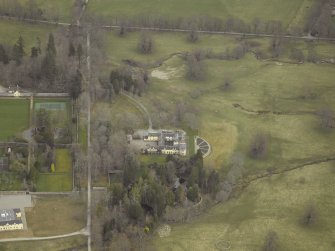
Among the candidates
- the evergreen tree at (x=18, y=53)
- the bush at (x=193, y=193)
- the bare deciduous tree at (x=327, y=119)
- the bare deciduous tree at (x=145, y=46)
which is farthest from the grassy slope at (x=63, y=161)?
the bare deciduous tree at (x=327, y=119)

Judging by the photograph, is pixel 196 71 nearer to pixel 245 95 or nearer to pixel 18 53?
pixel 245 95

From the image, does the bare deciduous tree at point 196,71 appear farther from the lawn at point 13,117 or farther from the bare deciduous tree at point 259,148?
the lawn at point 13,117

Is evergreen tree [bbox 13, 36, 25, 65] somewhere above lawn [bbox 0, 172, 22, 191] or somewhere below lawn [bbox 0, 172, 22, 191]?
above

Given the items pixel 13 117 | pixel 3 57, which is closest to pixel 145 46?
pixel 3 57

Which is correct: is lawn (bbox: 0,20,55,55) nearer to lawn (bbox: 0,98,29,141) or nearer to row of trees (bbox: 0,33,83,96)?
row of trees (bbox: 0,33,83,96)

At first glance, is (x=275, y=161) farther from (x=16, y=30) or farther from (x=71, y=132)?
(x=16, y=30)

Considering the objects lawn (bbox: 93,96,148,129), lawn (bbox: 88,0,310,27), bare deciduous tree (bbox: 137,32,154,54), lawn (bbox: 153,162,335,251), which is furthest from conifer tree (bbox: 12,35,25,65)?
lawn (bbox: 153,162,335,251)

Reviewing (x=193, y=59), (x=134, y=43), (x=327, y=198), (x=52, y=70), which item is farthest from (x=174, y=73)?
(x=327, y=198)
